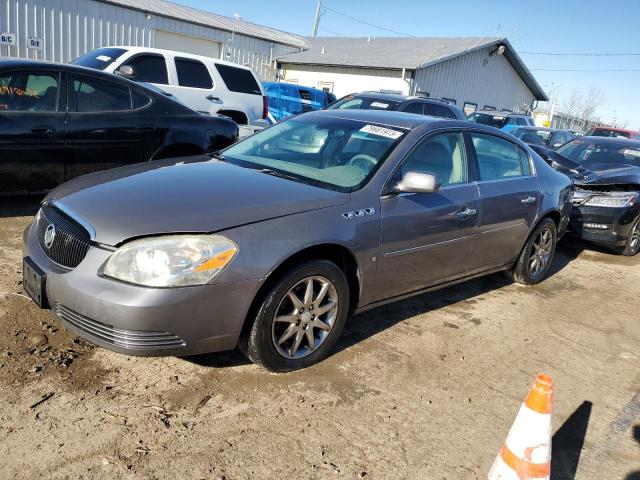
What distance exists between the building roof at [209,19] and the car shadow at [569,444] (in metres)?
18.9

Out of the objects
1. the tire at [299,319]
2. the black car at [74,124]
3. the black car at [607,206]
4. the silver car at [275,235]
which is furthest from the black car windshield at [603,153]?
the tire at [299,319]

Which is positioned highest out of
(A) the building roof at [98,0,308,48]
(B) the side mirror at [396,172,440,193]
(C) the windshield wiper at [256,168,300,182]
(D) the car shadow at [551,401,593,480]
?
(A) the building roof at [98,0,308,48]

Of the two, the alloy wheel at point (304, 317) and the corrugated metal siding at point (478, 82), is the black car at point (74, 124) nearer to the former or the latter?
the alloy wheel at point (304, 317)

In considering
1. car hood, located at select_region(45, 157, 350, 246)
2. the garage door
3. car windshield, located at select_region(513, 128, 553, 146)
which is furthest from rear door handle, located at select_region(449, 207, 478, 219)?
the garage door

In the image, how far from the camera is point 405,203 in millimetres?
3707

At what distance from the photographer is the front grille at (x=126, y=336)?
2725mm

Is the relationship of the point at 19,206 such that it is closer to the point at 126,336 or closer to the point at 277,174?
the point at 277,174

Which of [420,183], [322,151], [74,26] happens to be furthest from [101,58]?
[74,26]

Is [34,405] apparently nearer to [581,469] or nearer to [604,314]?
[581,469]

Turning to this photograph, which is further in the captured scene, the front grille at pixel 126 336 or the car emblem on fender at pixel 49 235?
the car emblem on fender at pixel 49 235

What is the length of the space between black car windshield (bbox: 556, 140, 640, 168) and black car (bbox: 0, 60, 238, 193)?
5826 mm

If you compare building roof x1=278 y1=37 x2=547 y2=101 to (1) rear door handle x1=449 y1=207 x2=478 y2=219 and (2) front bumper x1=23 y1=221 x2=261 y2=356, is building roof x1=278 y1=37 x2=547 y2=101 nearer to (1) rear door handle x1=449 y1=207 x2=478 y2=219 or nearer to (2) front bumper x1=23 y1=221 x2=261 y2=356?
(1) rear door handle x1=449 y1=207 x2=478 y2=219

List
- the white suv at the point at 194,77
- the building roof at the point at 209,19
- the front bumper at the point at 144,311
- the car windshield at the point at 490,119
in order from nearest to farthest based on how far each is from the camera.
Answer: the front bumper at the point at 144,311, the white suv at the point at 194,77, the car windshield at the point at 490,119, the building roof at the point at 209,19

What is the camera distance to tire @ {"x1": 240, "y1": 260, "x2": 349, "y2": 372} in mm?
3035
